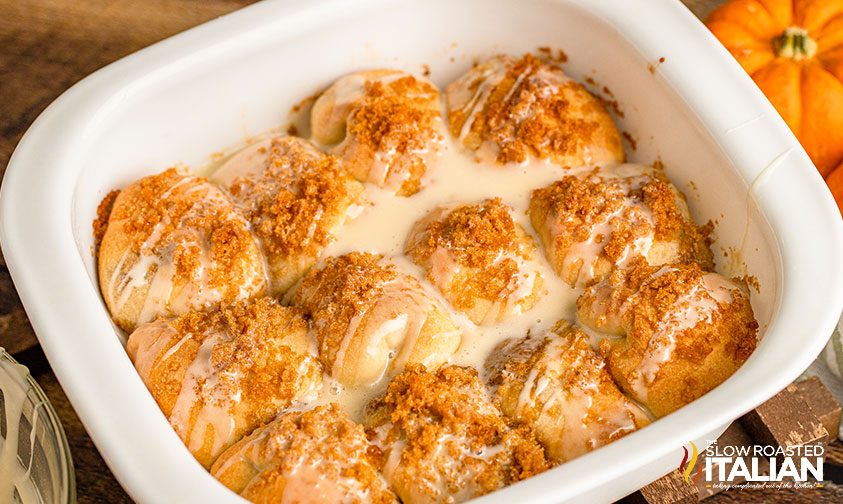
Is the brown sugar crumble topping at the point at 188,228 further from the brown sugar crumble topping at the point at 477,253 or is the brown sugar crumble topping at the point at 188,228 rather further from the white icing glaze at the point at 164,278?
the brown sugar crumble topping at the point at 477,253

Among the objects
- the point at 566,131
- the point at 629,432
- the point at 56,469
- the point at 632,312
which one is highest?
the point at 566,131

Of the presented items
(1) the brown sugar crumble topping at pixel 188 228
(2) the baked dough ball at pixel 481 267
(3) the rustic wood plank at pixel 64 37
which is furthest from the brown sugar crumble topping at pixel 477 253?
(3) the rustic wood plank at pixel 64 37

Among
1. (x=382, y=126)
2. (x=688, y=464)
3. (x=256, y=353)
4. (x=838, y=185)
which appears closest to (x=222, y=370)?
(x=256, y=353)

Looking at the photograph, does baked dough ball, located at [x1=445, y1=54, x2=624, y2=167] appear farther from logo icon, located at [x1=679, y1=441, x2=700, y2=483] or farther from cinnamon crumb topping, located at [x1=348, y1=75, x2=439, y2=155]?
logo icon, located at [x1=679, y1=441, x2=700, y2=483]

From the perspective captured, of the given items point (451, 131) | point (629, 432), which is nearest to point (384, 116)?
point (451, 131)

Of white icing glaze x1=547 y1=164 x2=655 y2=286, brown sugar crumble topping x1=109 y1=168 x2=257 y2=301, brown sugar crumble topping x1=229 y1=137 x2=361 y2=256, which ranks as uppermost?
white icing glaze x1=547 y1=164 x2=655 y2=286

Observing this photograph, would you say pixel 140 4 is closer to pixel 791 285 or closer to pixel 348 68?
pixel 348 68

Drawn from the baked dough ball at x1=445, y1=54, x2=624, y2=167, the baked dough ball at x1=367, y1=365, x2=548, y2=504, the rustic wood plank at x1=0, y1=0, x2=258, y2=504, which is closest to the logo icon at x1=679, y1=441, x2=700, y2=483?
the baked dough ball at x1=367, y1=365, x2=548, y2=504

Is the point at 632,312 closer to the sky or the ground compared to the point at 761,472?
closer to the sky
